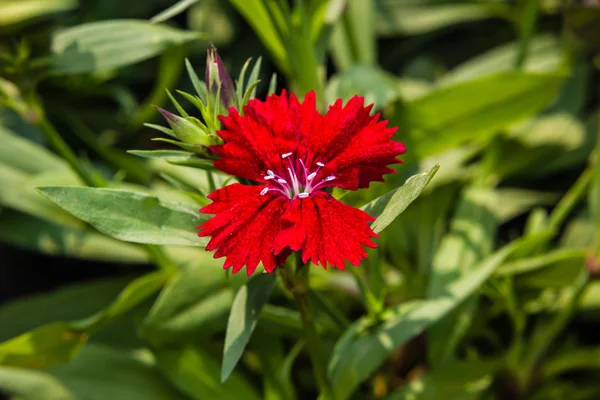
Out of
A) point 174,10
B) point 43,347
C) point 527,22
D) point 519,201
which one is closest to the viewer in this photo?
point 174,10

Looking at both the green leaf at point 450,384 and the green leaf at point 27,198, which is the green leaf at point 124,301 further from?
the green leaf at point 450,384

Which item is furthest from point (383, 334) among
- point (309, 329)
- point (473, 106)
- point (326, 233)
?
point (473, 106)

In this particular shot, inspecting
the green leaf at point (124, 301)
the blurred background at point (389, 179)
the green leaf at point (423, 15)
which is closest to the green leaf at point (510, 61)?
the blurred background at point (389, 179)

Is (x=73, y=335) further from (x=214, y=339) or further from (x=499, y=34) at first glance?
(x=499, y=34)

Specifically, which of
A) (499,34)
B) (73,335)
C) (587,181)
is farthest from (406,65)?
(73,335)

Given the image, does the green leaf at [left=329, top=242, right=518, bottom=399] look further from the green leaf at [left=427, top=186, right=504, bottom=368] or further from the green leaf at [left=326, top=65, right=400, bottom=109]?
the green leaf at [left=326, top=65, right=400, bottom=109]

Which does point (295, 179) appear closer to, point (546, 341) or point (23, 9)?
point (546, 341)
